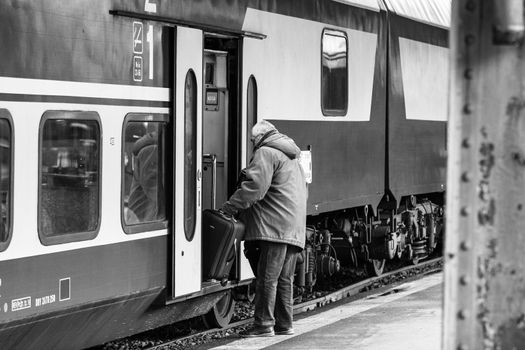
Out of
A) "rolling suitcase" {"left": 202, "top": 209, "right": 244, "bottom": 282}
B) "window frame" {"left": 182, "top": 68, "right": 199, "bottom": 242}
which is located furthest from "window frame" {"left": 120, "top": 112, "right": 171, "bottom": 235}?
"rolling suitcase" {"left": 202, "top": 209, "right": 244, "bottom": 282}

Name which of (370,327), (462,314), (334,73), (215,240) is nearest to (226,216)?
(215,240)

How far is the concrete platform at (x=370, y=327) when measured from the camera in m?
8.36

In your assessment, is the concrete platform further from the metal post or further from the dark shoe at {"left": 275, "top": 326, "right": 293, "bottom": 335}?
the metal post

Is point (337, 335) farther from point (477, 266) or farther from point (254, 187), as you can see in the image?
point (477, 266)

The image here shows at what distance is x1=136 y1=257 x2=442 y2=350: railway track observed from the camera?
30.7 ft

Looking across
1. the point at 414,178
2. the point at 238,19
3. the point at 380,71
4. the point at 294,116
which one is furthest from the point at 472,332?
the point at 414,178

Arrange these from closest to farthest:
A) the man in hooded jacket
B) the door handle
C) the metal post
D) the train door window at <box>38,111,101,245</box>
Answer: the metal post → the train door window at <box>38,111,101,245</box> → the man in hooded jacket → the door handle

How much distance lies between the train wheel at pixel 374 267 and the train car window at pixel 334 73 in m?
3.13

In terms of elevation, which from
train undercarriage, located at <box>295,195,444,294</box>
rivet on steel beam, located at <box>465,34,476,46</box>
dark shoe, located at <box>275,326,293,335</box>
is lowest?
dark shoe, located at <box>275,326,293,335</box>

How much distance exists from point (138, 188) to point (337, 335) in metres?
2.03

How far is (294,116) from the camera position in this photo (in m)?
10.5

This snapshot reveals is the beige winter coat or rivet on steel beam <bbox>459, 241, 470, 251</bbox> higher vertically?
rivet on steel beam <bbox>459, 241, 470, 251</bbox>

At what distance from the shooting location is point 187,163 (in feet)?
27.8

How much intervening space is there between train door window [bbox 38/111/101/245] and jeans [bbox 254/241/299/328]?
1.85 metres
